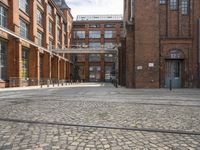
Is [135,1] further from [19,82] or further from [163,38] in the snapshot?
[19,82]

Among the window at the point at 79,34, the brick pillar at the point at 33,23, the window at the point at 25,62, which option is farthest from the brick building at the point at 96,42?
the window at the point at 25,62

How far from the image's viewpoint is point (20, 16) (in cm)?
3481

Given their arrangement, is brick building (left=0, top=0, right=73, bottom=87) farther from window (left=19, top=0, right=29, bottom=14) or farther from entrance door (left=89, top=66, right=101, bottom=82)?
entrance door (left=89, top=66, right=101, bottom=82)

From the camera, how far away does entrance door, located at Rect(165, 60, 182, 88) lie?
88.5 ft

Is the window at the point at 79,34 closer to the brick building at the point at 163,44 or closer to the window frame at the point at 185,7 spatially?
the brick building at the point at 163,44

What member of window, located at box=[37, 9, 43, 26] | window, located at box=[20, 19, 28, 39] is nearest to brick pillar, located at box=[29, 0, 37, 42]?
window, located at box=[20, 19, 28, 39]

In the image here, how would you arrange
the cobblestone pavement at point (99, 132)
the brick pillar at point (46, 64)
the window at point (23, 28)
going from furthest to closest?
1. the brick pillar at point (46, 64)
2. the window at point (23, 28)
3. the cobblestone pavement at point (99, 132)

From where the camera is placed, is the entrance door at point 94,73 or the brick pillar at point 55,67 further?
the entrance door at point 94,73

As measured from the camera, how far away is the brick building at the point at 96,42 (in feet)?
250

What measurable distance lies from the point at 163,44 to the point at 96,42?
5199 centimetres

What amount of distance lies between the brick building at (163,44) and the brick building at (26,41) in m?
13.4

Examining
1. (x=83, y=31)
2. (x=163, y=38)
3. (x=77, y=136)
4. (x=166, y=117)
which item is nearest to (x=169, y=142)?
(x=77, y=136)

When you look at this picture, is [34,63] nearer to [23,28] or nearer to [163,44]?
[23,28]

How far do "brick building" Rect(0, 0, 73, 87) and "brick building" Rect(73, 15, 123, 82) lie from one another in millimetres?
18294
